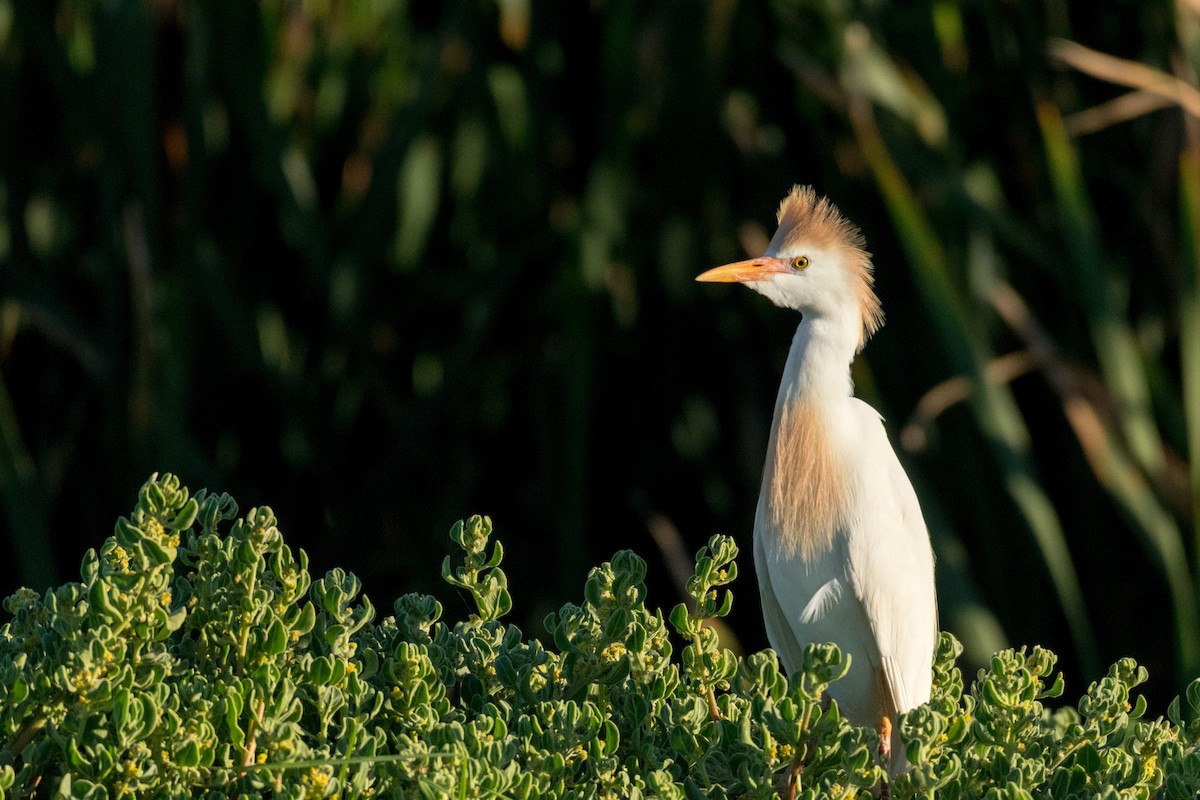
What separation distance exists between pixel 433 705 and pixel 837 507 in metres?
1.02

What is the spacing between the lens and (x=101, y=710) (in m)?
1.21

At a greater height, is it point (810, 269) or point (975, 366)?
point (975, 366)

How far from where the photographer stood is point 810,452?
232 cm

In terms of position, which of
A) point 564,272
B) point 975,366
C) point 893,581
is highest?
point 564,272

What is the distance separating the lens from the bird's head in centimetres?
232

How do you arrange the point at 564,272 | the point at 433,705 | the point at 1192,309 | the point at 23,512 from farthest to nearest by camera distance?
1. the point at 564,272
2. the point at 23,512
3. the point at 1192,309
4. the point at 433,705

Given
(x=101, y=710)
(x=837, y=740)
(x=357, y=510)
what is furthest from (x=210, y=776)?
(x=357, y=510)

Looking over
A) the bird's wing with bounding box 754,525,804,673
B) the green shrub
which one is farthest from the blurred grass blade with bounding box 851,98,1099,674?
the green shrub

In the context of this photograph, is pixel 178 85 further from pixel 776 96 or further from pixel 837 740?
pixel 837 740

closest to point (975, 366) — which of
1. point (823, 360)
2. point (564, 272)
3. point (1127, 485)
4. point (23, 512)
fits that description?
point (1127, 485)

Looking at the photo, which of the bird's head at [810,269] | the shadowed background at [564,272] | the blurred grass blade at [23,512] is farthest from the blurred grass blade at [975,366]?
the blurred grass blade at [23,512]

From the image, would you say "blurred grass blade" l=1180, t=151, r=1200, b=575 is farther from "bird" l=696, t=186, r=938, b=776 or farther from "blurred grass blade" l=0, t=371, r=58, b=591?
"blurred grass blade" l=0, t=371, r=58, b=591

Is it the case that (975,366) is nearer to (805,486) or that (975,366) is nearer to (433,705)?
(805,486)

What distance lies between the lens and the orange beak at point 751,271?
2.28m
